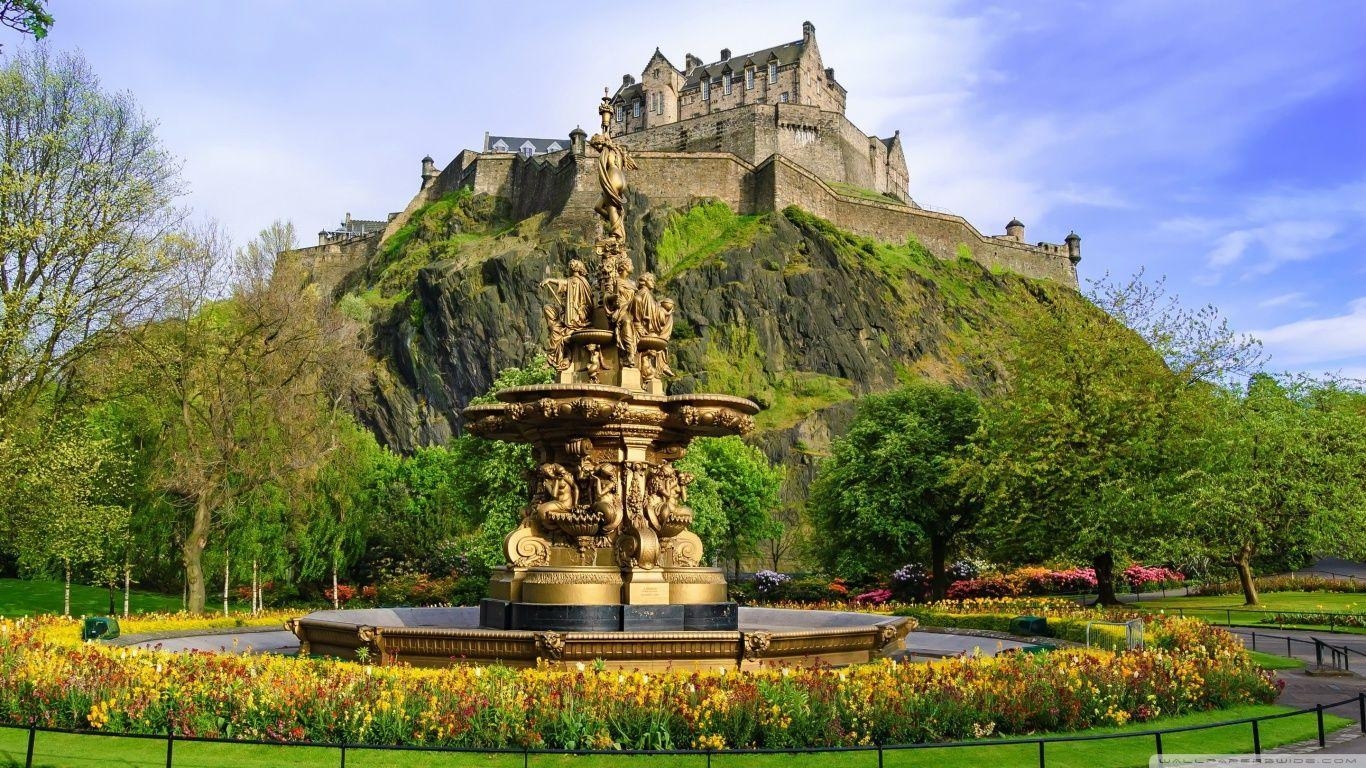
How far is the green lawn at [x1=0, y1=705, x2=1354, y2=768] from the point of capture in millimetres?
8992

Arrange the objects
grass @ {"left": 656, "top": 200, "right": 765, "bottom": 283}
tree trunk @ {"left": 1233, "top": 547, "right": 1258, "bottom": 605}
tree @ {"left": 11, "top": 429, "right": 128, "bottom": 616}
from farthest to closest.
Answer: grass @ {"left": 656, "top": 200, "right": 765, "bottom": 283} → tree trunk @ {"left": 1233, "top": 547, "right": 1258, "bottom": 605} → tree @ {"left": 11, "top": 429, "right": 128, "bottom": 616}

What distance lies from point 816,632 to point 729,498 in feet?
96.7

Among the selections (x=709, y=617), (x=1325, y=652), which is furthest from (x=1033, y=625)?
(x=709, y=617)

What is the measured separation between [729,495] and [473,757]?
33324 mm

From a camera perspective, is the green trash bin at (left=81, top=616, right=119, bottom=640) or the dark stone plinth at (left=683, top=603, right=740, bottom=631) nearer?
the dark stone plinth at (left=683, top=603, right=740, bottom=631)

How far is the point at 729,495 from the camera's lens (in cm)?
4238

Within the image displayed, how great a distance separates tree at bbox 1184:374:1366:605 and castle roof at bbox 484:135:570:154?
84222 mm

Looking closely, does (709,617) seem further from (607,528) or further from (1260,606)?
(1260,606)

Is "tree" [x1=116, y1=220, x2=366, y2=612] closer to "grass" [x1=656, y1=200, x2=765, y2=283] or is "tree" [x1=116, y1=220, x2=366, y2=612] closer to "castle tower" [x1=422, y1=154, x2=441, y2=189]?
"grass" [x1=656, y1=200, x2=765, y2=283]

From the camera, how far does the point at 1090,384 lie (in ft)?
103

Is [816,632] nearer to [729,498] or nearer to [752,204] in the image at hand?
[729,498]

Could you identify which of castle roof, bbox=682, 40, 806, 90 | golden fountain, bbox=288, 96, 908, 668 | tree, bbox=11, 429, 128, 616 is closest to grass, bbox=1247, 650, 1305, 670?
golden fountain, bbox=288, 96, 908, 668

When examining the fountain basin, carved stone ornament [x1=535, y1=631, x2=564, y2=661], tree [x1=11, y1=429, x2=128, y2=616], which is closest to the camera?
carved stone ornament [x1=535, y1=631, x2=564, y2=661]

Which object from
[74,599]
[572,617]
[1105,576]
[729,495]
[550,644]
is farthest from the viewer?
[729,495]
